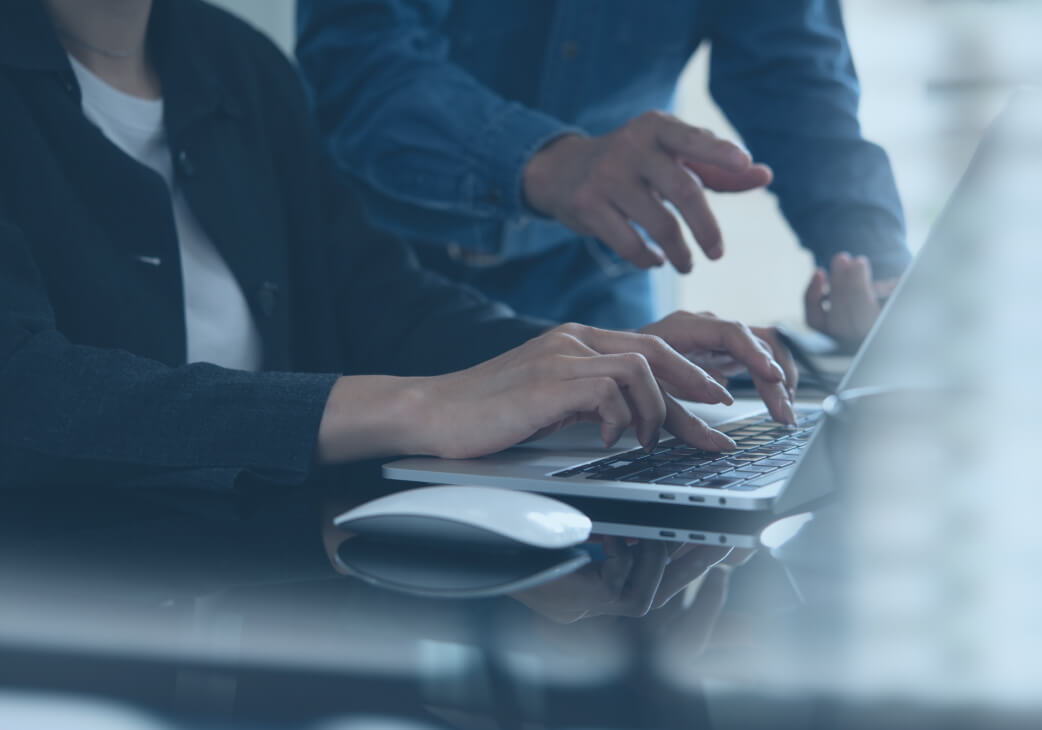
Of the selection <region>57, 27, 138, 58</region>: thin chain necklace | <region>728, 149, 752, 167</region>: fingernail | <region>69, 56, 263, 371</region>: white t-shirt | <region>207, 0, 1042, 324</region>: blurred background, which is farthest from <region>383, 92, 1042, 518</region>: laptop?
<region>207, 0, 1042, 324</region>: blurred background

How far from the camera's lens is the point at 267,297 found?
3.63 feet

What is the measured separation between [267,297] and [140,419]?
1.48 ft

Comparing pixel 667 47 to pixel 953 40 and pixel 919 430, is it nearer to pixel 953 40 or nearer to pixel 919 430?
pixel 919 430

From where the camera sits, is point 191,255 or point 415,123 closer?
point 191,255

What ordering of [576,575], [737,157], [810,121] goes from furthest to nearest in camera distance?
1. [810,121]
2. [737,157]
3. [576,575]

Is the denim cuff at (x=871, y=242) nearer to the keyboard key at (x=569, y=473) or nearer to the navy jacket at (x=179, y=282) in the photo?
→ the navy jacket at (x=179, y=282)

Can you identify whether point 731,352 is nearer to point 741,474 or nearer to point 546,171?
point 741,474

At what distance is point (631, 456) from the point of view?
703mm

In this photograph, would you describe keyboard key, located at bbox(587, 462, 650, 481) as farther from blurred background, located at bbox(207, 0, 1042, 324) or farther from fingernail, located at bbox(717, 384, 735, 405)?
blurred background, located at bbox(207, 0, 1042, 324)

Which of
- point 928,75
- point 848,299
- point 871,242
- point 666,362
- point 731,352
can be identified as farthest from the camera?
point 928,75

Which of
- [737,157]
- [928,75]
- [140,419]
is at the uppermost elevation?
[737,157]

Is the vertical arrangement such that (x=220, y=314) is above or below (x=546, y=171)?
below

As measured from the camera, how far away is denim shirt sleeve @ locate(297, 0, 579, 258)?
1.19 meters

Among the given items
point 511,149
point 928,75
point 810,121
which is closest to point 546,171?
point 511,149
